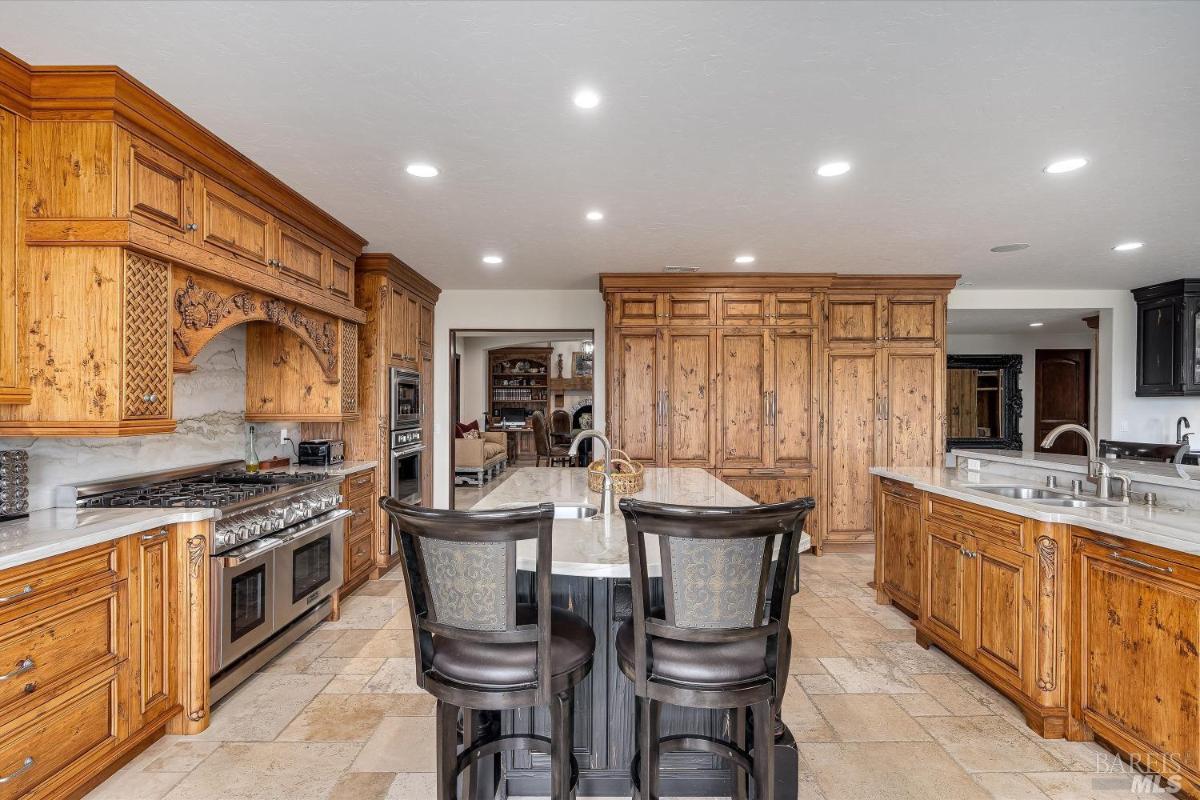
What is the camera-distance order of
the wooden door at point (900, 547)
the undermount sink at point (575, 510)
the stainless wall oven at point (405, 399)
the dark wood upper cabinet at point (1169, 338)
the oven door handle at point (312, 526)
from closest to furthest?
the undermount sink at point (575, 510) < the oven door handle at point (312, 526) < the wooden door at point (900, 547) < the stainless wall oven at point (405, 399) < the dark wood upper cabinet at point (1169, 338)

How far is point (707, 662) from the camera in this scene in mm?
1434

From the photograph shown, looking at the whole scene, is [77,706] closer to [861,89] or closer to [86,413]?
[86,413]

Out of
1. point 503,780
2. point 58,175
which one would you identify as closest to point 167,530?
point 58,175

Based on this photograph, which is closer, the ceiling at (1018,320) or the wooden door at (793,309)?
the wooden door at (793,309)

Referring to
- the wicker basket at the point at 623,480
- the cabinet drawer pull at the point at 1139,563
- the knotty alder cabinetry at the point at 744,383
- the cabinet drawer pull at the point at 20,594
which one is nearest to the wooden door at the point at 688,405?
the knotty alder cabinetry at the point at 744,383

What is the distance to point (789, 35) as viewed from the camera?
1732mm

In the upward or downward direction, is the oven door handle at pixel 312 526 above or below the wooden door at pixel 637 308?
below

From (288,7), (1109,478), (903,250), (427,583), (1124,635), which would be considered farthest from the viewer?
(903,250)

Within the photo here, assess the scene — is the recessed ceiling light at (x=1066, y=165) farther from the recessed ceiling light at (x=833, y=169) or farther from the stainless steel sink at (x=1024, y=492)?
the stainless steel sink at (x=1024, y=492)

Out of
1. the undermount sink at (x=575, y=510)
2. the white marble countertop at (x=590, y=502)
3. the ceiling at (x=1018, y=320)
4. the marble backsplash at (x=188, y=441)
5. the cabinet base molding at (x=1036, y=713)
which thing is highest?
the ceiling at (x=1018, y=320)

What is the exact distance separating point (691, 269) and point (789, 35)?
3055 mm

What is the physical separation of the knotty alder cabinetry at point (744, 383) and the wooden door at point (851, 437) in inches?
0.5

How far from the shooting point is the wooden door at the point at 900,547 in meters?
3.29

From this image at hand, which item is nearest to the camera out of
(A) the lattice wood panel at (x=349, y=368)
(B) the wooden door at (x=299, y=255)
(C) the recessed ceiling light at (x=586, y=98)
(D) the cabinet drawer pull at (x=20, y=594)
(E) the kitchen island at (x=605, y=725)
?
(D) the cabinet drawer pull at (x=20, y=594)
